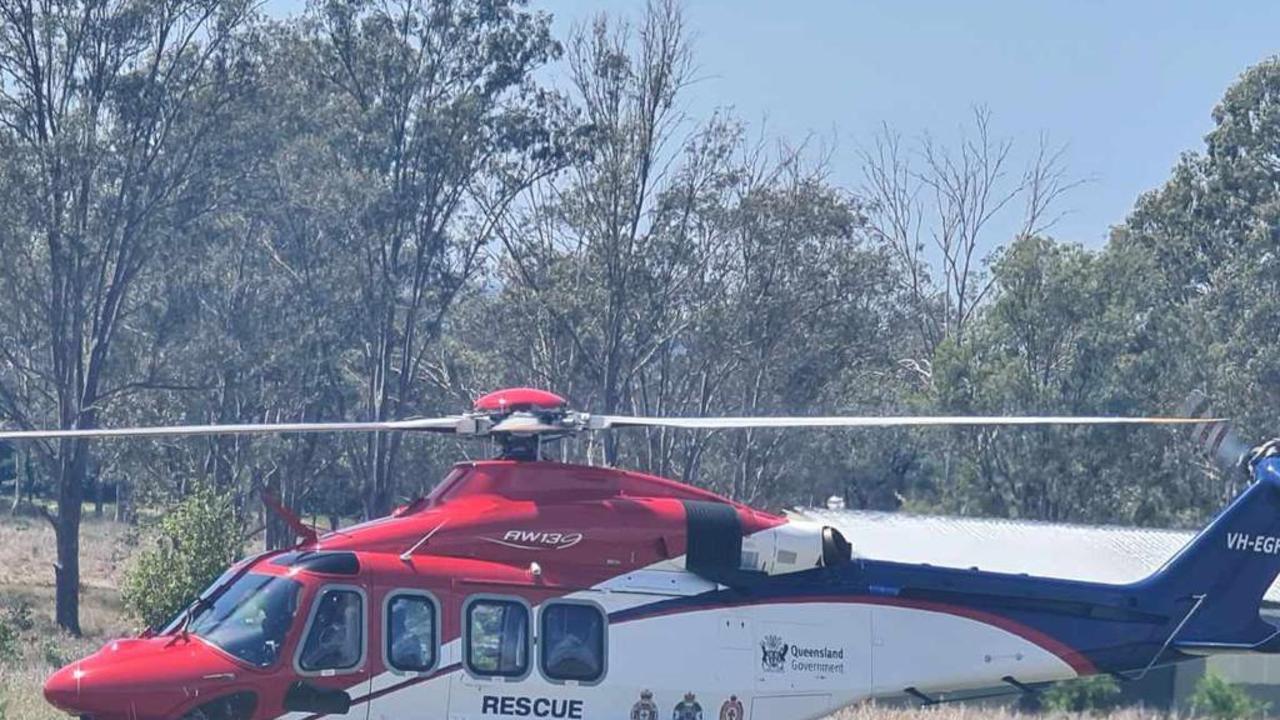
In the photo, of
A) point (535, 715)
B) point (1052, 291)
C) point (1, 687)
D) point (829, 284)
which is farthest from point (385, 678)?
point (829, 284)

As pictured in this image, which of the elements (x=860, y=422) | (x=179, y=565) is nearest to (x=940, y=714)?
(x=860, y=422)

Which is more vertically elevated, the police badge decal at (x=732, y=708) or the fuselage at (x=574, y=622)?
the fuselage at (x=574, y=622)

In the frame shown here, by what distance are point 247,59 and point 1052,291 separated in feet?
59.1

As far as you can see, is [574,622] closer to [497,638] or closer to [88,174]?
[497,638]

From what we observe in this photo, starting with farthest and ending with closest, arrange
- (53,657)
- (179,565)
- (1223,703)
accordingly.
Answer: (53,657)
(179,565)
(1223,703)

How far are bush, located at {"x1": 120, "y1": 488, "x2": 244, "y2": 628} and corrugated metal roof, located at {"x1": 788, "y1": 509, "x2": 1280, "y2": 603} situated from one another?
743 centimetres

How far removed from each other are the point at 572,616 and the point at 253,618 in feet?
6.33

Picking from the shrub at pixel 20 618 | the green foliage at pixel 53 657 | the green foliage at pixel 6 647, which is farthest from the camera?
the shrub at pixel 20 618

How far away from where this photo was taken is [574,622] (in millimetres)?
10961

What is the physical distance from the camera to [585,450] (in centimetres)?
4194

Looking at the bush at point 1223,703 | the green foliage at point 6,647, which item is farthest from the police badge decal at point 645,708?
the green foliage at point 6,647

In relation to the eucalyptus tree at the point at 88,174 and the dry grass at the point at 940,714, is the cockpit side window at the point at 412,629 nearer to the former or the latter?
the dry grass at the point at 940,714

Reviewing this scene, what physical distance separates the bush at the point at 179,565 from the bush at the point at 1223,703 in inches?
467

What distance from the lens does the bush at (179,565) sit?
2159 cm
